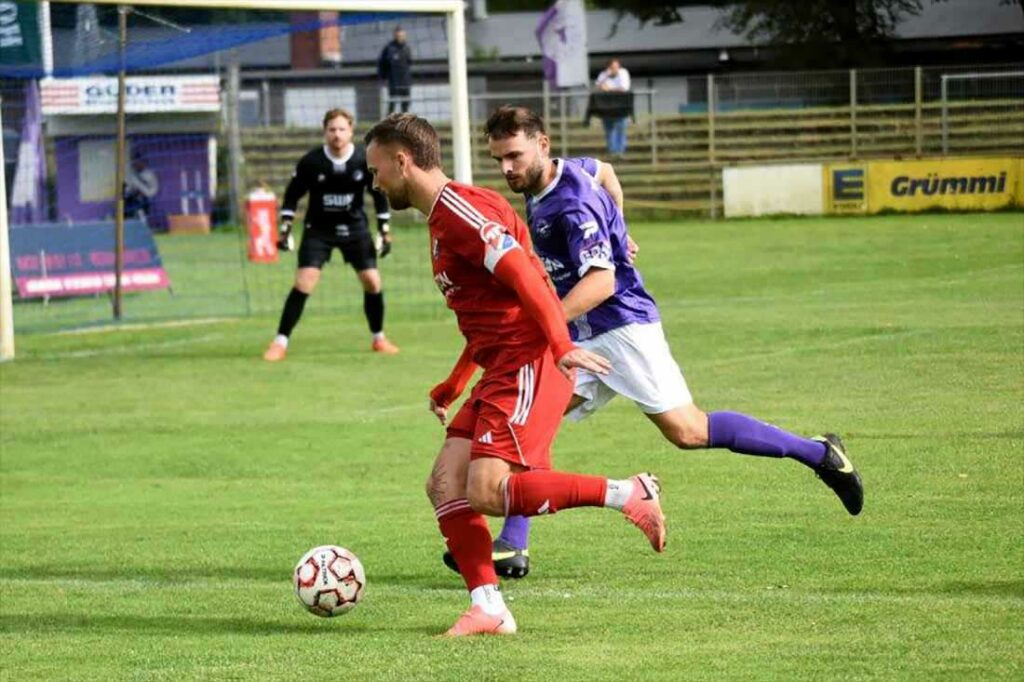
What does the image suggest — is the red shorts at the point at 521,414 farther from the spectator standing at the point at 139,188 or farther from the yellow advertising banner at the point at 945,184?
the spectator standing at the point at 139,188

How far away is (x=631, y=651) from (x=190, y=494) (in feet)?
15.6

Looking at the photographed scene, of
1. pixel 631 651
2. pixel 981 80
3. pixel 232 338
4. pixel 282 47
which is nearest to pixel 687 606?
pixel 631 651

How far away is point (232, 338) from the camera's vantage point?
60.6 feet

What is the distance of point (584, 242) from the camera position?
7.51 meters

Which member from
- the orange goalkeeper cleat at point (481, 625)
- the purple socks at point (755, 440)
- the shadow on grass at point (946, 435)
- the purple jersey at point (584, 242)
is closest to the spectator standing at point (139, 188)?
the shadow on grass at point (946, 435)

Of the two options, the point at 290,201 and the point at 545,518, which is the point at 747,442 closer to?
the point at 545,518

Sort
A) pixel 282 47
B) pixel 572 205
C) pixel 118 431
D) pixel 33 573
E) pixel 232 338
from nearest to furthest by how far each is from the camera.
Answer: pixel 572 205 → pixel 33 573 → pixel 118 431 → pixel 232 338 → pixel 282 47

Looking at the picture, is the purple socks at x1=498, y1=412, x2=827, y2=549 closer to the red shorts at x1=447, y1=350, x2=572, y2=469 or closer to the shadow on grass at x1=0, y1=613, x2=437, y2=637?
the shadow on grass at x1=0, y1=613, x2=437, y2=637

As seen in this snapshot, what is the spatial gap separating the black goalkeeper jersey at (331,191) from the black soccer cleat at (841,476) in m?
8.71

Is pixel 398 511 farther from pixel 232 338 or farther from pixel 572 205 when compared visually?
pixel 232 338

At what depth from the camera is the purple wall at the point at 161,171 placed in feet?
109

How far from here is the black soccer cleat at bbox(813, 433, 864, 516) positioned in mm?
7918

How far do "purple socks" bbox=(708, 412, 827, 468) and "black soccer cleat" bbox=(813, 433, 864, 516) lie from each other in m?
0.04

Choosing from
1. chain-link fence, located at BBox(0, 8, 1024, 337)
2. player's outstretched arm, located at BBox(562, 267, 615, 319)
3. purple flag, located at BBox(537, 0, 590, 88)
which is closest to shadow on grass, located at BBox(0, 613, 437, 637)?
player's outstretched arm, located at BBox(562, 267, 615, 319)
